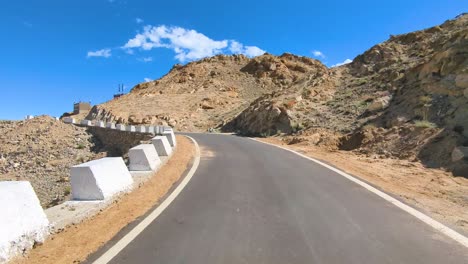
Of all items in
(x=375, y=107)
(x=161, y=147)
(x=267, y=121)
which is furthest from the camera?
(x=267, y=121)

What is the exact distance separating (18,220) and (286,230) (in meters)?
3.29

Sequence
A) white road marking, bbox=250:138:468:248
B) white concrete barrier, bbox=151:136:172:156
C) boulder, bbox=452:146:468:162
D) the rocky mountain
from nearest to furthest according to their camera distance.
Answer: white road marking, bbox=250:138:468:248, boulder, bbox=452:146:468:162, white concrete barrier, bbox=151:136:172:156, the rocky mountain

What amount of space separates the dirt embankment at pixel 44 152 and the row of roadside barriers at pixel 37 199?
31.6 ft

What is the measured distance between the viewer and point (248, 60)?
93.3m

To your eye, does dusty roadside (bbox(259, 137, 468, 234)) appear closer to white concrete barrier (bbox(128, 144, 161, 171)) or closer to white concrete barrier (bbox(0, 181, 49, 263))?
white concrete barrier (bbox(128, 144, 161, 171))

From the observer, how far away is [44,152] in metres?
32.5

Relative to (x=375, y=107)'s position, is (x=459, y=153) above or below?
below

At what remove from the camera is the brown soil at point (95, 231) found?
4746 mm

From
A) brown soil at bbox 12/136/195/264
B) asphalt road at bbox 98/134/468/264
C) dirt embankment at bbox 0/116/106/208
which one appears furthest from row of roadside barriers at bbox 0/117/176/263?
dirt embankment at bbox 0/116/106/208

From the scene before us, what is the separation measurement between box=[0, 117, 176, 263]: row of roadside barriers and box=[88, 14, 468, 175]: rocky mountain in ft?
27.3

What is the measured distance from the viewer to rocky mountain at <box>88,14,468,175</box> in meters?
14.1

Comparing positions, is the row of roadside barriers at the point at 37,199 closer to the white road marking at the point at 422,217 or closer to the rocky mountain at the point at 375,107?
the white road marking at the point at 422,217

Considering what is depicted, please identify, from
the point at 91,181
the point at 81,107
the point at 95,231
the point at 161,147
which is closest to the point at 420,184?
the point at 91,181

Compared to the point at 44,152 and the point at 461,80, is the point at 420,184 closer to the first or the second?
the point at 461,80
